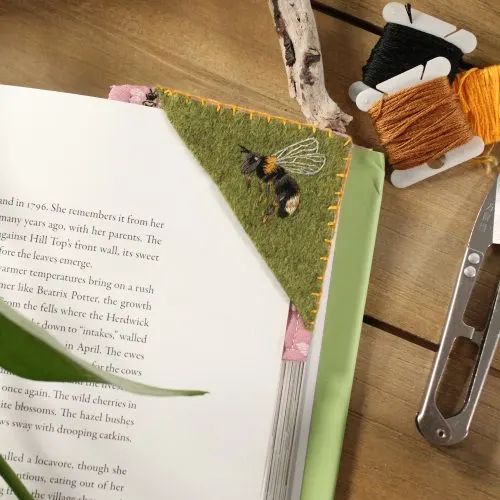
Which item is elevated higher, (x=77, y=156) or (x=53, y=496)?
(x=77, y=156)

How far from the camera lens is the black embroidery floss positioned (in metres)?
0.45

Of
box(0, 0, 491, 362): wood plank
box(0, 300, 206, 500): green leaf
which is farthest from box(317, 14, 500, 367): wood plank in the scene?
box(0, 300, 206, 500): green leaf

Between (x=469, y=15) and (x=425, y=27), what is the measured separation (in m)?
0.05

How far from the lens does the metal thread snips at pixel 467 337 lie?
1.46ft

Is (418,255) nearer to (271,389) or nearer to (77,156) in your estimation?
(271,389)

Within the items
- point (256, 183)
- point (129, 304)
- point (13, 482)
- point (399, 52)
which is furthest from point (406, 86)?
point (13, 482)

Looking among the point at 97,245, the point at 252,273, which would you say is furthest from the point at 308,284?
the point at 97,245

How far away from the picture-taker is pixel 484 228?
18.0 inches

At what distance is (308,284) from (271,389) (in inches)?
3.0

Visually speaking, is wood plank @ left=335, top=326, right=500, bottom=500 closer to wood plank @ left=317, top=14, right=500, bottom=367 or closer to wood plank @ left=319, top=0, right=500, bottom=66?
wood plank @ left=317, top=14, right=500, bottom=367

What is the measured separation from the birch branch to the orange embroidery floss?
0.03 meters

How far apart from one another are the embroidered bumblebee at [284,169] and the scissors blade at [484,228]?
12 cm

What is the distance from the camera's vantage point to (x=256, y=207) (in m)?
0.44

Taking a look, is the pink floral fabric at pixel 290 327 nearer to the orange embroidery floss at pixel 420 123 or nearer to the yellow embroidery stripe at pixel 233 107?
the yellow embroidery stripe at pixel 233 107
